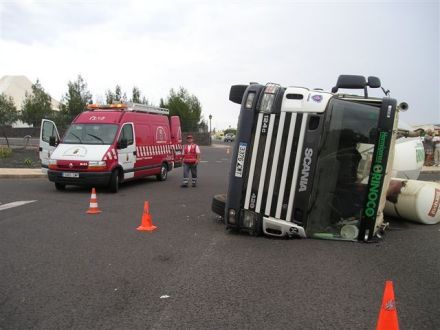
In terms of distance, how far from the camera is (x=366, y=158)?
6672mm

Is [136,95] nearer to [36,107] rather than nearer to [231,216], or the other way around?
[36,107]

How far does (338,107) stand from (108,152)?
752 centimetres

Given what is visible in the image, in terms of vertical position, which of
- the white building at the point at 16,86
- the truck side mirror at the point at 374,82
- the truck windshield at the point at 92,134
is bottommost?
the truck windshield at the point at 92,134

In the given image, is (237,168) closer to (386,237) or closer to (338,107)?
(338,107)

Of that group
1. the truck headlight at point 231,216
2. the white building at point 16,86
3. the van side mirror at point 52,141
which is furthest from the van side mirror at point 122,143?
the white building at point 16,86

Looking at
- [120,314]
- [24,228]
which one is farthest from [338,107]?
[24,228]

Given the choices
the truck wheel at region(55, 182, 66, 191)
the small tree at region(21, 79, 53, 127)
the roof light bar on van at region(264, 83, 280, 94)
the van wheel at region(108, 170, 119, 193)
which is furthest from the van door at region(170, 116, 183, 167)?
the small tree at region(21, 79, 53, 127)

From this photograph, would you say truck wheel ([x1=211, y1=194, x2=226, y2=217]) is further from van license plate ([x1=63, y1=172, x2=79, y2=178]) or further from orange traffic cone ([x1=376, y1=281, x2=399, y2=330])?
van license plate ([x1=63, y1=172, x2=79, y2=178])

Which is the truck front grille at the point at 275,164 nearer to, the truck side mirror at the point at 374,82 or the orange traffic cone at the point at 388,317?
the truck side mirror at the point at 374,82

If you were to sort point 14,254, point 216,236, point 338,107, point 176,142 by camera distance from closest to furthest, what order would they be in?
1. point 14,254
2. point 338,107
3. point 216,236
4. point 176,142

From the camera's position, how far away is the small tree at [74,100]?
4384 centimetres

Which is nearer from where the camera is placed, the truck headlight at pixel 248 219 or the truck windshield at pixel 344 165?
the truck windshield at pixel 344 165

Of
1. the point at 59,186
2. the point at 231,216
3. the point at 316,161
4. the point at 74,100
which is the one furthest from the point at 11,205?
the point at 74,100

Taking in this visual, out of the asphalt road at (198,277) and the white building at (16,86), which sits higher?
the white building at (16,86)
